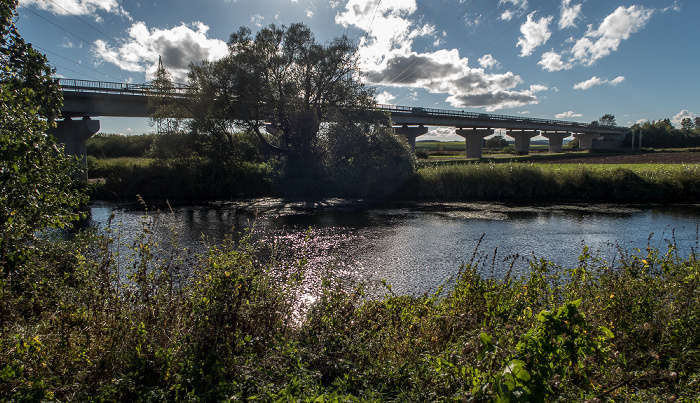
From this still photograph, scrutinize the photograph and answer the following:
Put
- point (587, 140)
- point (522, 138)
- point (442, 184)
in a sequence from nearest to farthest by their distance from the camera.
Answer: point (442, 184) < point (522, 138) < point (587, 140)

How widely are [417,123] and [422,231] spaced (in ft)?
132

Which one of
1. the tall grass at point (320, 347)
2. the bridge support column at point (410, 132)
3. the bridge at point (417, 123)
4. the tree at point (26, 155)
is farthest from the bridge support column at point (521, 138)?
the tree at point (26, 155)

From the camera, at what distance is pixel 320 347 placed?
443cm

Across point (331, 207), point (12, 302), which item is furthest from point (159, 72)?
point (12, 302)

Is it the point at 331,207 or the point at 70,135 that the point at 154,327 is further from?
the point at 70,135

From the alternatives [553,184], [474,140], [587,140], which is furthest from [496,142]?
[553,184]

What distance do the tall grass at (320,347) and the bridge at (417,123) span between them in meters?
22.1

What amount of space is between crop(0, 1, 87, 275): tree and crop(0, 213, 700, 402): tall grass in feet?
2.31

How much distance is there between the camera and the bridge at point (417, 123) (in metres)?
36.1

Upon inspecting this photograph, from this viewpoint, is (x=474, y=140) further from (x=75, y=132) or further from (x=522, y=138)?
(x=75, y=132)

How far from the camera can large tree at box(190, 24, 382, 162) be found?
3134cm

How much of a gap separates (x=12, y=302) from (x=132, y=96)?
3825cm

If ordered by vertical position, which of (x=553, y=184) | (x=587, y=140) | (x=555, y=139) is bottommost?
(x=553, y=184)

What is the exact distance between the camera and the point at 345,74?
33.6 meters
